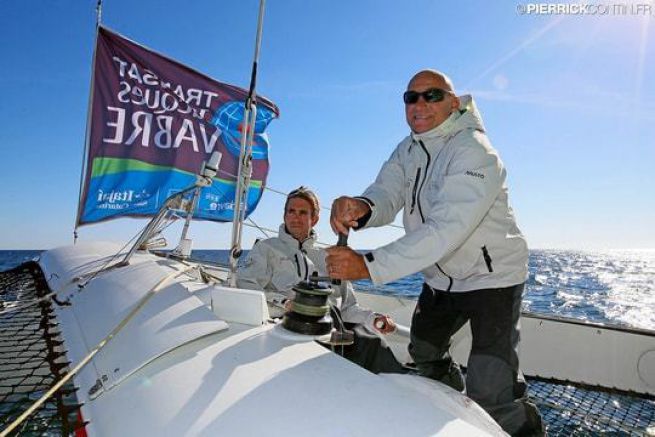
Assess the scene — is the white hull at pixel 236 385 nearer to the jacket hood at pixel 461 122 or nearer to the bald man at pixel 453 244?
the bald man at pixel 453 244

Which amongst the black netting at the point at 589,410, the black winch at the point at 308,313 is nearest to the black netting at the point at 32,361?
the black winch at the point at 308,313

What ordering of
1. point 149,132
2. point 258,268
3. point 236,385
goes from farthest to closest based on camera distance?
point 149,132, point 258,268, point 236,385

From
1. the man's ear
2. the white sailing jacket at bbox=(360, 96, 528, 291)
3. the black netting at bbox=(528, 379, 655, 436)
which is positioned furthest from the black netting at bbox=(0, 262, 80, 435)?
the black netting at bbox=(528, 379, 655, 436)

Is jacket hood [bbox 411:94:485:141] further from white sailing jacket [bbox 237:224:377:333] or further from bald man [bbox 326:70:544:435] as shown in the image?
white sailing jacket [bbox 237:224:377:333]

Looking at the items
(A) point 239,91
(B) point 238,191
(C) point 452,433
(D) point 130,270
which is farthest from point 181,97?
→ (C) point 452,433

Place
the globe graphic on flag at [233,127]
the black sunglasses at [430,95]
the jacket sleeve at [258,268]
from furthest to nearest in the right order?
the globe graphic on flag at [233,127] → the jacket sleeve at [258,268] → the black sunglasses at [430,95]

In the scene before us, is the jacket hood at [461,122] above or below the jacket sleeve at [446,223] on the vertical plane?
above

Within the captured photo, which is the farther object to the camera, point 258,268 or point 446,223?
point 258,268

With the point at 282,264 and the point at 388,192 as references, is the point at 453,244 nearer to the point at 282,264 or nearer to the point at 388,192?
the point at 388,192

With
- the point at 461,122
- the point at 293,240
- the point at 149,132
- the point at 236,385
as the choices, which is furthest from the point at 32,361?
the point at 149,132

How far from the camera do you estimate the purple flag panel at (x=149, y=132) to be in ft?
16.5

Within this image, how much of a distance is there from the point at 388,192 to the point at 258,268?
4.53ft

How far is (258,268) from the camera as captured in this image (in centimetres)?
321

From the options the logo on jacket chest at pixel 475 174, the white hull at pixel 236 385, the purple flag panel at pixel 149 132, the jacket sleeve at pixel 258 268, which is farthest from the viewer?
the purple flag panel at pixel 149 132
